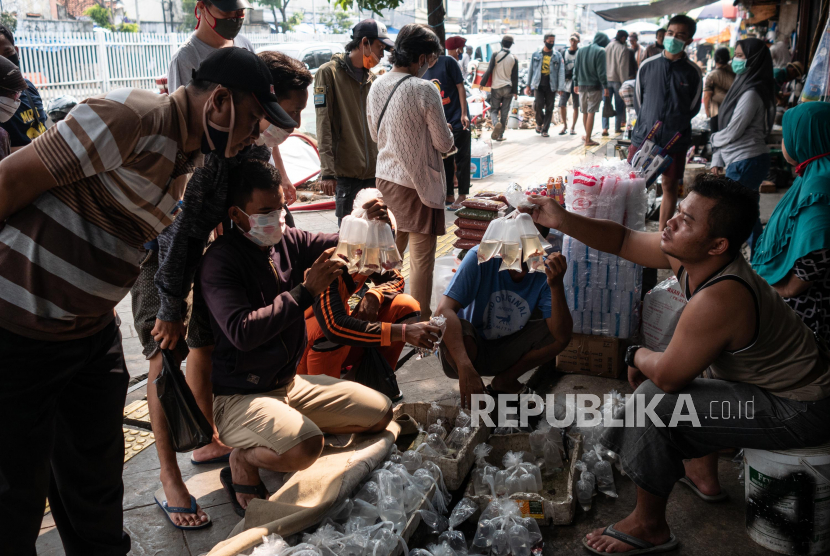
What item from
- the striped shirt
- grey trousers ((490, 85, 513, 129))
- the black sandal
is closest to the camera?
the striped shirt

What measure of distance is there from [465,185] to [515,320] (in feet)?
15.2

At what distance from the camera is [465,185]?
25.7 feet

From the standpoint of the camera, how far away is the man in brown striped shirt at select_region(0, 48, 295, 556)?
66.6 inches

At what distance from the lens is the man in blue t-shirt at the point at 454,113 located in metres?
7.34

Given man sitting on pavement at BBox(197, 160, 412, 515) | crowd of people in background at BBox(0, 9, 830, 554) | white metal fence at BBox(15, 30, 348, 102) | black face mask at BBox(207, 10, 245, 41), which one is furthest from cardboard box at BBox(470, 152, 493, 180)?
white metal fence at BBox(15, 30, 348, 102)

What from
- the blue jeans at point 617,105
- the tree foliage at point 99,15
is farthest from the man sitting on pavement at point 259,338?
the tree foliage at point 99,15

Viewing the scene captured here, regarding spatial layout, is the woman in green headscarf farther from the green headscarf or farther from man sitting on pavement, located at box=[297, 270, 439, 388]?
man sitting on pavement, located at box=[297, 270, 439, 388]

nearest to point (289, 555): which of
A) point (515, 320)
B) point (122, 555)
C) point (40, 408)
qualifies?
point (122, 555)

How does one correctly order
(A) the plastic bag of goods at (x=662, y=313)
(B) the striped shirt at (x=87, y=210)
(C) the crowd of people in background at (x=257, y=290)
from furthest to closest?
1. (A) the plastic bag of goods at (x=662, y=313)
2. (C) the crowd of people in background at (x=257, y=290)
3. (B) the striped shirt at (x=87, y=210)

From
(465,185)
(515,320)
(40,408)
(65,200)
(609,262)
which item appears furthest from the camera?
(465,185)

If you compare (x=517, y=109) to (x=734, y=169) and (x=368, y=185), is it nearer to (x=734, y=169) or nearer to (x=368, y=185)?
(x=734, y=169)

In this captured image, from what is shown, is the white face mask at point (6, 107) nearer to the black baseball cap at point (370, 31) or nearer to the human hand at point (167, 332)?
the human hand at point (167, 332)

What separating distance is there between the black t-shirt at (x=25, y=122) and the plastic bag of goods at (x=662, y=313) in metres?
3.94

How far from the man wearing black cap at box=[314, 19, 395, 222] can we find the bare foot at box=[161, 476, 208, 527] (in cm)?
240
